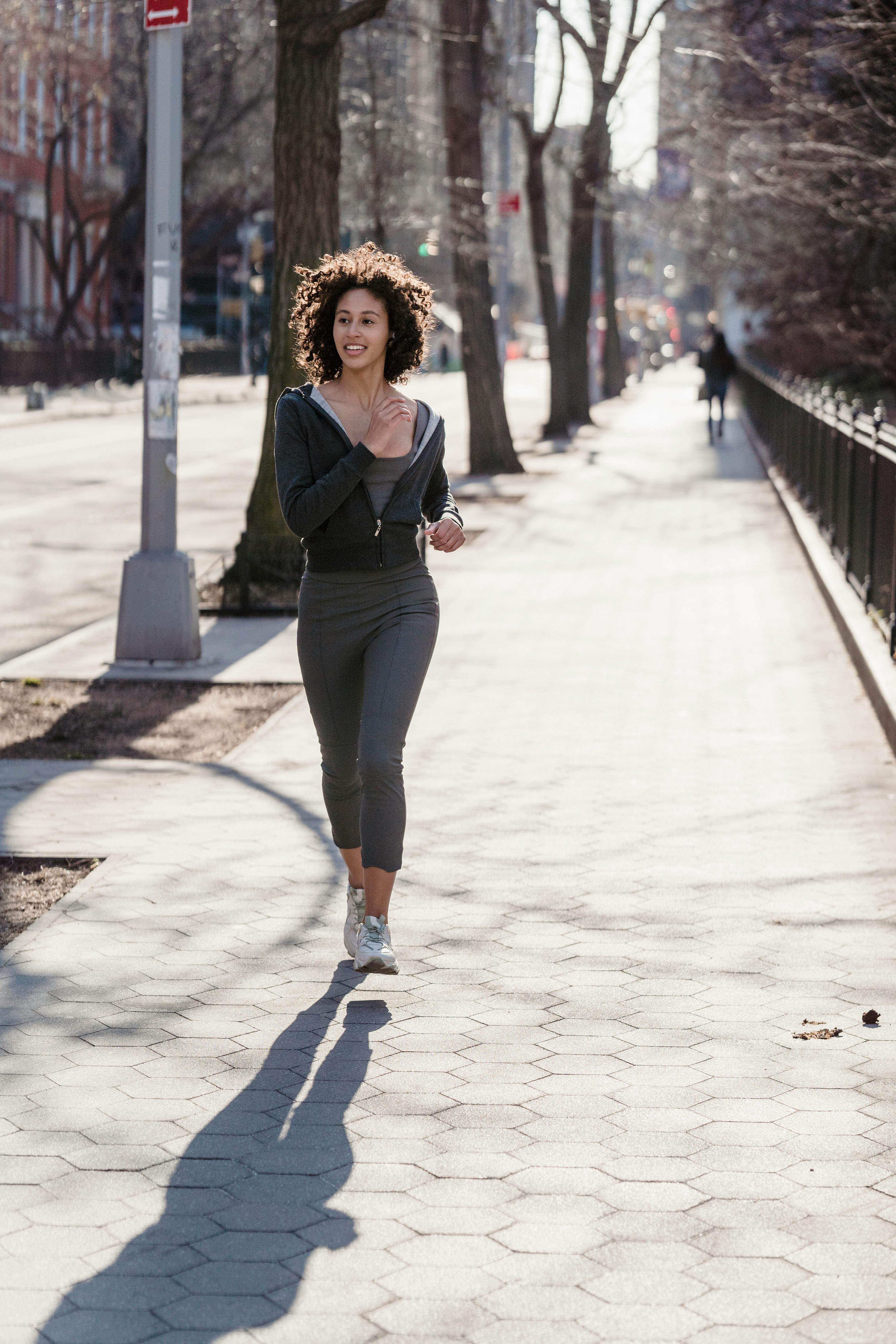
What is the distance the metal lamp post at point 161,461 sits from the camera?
35.8ft

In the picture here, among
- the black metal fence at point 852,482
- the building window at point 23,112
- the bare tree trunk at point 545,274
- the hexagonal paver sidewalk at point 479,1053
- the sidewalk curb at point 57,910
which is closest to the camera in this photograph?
the hexagonal paver sidewalk at point 479,1053

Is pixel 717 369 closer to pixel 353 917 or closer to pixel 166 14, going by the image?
pixel 166 14

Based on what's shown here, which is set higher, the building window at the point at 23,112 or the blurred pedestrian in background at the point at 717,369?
the building window at the point at 23,112

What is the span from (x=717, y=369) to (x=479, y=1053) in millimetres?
28751

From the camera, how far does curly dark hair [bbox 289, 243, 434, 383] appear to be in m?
5.30

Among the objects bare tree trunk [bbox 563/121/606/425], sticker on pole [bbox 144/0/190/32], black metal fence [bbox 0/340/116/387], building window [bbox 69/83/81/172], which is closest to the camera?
sticker on pole [bbox 144/0/190/32]

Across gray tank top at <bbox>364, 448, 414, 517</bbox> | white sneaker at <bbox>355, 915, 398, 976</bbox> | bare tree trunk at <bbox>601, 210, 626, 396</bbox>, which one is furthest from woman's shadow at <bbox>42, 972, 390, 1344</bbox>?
bare tree trunk at <bbox>601, 210, 626, 396</bbox>

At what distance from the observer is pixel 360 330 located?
5219 mm

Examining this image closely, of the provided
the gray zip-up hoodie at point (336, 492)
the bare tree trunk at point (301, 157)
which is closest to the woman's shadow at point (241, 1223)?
the gray zip-up hoodie at point (336, 492)

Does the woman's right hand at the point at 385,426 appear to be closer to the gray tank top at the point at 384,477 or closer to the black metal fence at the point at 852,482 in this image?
the gray tank top at the point at 384,477

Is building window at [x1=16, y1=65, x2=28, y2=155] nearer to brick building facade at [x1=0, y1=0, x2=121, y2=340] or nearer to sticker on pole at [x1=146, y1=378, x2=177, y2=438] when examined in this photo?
brick building facade at [x1=0, y1=0, x2=121, y2=340]

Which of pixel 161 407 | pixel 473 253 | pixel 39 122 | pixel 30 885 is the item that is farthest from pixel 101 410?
pixel 30 885

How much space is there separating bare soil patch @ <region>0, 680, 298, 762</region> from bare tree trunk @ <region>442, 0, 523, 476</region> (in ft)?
50.8

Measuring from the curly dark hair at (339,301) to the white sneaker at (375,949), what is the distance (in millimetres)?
1462
